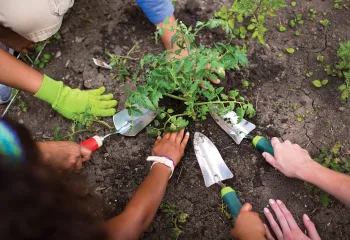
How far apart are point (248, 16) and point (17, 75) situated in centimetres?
138

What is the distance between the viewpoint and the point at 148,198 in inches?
68.2

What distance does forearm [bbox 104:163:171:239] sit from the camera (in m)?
1.61

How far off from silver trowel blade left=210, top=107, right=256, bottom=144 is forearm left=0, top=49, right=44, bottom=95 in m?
0.96

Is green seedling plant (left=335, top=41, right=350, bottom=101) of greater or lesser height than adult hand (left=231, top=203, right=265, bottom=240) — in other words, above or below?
above

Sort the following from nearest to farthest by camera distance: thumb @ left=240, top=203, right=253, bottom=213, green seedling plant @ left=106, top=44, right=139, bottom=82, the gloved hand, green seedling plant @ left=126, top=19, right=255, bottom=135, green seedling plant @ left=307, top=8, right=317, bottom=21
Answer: green seedling plant @ left=126, top=19, right=255, bottom=135 < thumb @ left=240, top=203, right=253, bottom=213 < the gloved hand < green seedling plant @ left=106, top=44, right=139, bottom=82 < green seedling plant @ left=307, top=8, right=317, bottom=21

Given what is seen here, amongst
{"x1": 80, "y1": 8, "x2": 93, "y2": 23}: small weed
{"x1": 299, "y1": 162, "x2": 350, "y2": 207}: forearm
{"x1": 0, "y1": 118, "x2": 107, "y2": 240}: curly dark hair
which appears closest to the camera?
{"x1": 0, "y1": 118, "x2": 107, "y2": 240}: curly dark hair

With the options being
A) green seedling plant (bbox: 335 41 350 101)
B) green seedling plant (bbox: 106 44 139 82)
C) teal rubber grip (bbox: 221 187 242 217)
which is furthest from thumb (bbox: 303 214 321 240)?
green seedling plant (bbox: 106 44 139 82)

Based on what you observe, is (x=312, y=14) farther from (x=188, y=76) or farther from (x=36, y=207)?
(x=36, y=207)

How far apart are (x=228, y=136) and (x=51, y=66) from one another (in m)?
1.20

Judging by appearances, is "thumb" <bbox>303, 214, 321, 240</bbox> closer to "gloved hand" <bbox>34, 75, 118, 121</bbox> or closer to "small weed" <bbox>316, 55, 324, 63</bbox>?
"small weed" <bbox>316, 55, 324, 63</bbox>

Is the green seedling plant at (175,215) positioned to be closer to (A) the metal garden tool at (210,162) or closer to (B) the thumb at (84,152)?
(A) the metal garden tool at (210,162)

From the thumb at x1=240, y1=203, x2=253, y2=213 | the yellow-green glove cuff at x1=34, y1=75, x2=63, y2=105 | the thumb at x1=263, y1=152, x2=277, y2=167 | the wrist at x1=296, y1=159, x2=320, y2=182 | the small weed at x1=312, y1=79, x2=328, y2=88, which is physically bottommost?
the thumb at x1=240, y1=203, x2=253, y2=213

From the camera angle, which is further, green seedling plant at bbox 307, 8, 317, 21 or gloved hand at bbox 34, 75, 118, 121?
green seedling plant at bbox 307, 8, 317, 21

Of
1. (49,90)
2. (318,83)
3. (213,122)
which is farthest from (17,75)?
(318,83)
